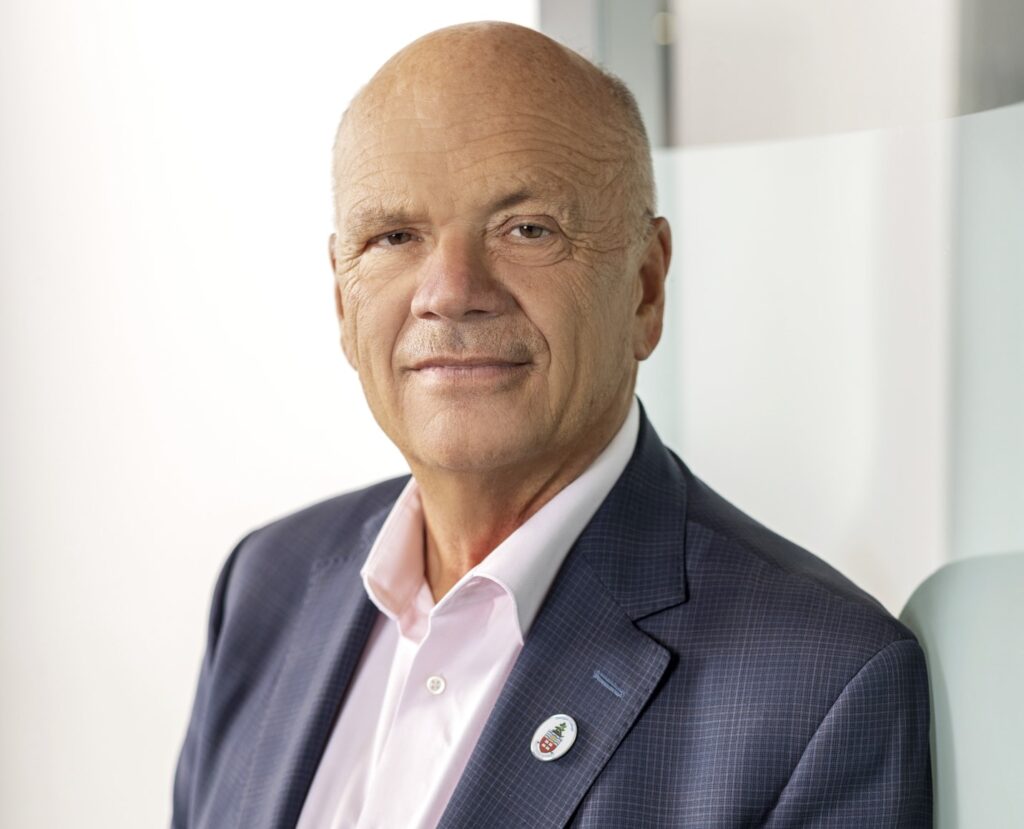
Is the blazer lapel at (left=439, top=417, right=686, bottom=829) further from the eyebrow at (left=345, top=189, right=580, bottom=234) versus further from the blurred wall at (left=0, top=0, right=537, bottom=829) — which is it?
the blurred wall at (left=0, top=0, right=537, bottom=829)

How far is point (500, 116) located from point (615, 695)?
61cm

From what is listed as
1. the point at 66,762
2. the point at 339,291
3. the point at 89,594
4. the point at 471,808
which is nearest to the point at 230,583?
the point at 339,291

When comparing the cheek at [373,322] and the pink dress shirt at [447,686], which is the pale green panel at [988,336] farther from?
the cheek at [373,322]

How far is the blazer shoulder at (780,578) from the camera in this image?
1294 mm

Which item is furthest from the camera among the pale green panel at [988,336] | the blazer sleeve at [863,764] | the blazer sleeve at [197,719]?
the blazer sleeve at [197,719]

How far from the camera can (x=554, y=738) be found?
1.34m

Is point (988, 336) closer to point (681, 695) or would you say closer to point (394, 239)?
point (681, 695)

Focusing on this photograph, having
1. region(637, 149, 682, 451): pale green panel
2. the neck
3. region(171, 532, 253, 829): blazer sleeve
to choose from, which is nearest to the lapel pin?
the neck

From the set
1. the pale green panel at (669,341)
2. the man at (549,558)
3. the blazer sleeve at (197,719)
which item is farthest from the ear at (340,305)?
the pale green panel at (669,341)

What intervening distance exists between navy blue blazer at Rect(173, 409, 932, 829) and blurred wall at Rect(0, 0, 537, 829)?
92 cm

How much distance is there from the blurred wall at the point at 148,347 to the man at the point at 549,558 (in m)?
0.88

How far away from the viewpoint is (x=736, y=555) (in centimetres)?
142

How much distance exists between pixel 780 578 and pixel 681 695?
0.16 meters

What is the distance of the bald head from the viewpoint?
1.38m
